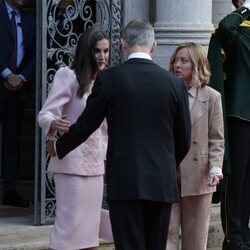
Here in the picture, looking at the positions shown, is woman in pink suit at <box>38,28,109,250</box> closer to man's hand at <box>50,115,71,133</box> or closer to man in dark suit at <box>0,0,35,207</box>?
man's hand at <box>50,115,71,133</box>

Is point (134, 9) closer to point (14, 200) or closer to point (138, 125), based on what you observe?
point (14, 200)

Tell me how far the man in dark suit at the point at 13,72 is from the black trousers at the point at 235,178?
212cm

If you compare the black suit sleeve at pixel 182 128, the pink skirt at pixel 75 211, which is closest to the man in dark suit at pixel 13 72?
the pink skirt at pixel 75 211

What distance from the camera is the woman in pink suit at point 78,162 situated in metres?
6.84

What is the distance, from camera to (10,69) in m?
9.47

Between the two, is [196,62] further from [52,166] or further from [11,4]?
[11,4]

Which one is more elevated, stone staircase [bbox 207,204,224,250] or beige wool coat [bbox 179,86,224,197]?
beige wool coat [bbox 179,86,224,197]

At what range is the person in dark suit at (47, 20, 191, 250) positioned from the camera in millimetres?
5922

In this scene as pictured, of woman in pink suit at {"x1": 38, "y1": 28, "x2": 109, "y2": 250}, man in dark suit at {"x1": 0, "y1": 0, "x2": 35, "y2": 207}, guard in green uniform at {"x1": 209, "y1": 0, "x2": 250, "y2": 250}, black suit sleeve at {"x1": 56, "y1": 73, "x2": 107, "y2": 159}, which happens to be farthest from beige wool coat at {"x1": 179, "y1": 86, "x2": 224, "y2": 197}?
man in dark suit at {"x1": 0, "y1": 0, "x2": 35, "y2": 207}

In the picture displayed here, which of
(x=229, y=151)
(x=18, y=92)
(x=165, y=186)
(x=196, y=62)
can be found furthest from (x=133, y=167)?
(x=18, y=92)

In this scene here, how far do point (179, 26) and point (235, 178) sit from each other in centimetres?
162

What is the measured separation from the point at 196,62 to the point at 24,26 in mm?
2689

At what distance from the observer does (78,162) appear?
22.5 feet

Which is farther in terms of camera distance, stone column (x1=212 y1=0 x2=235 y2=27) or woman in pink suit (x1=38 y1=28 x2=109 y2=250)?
stone column (x1=212 y1=0 x2=235 y2=27)
